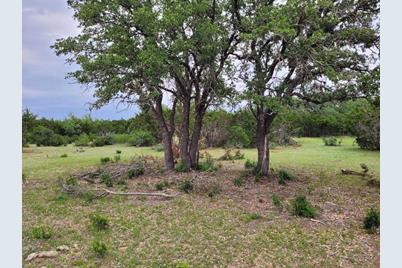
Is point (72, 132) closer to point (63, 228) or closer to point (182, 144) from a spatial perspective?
point (182, 144)

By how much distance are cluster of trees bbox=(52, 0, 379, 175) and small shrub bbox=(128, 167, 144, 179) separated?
2.15 meters

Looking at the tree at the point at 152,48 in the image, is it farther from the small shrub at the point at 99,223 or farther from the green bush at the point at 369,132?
the green bush at the point at 369,132

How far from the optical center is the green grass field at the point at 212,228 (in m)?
5.55

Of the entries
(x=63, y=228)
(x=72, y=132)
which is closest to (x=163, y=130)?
(x=63, y=228)

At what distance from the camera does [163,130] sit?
1232 cm

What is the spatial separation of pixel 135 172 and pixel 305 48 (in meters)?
6.20

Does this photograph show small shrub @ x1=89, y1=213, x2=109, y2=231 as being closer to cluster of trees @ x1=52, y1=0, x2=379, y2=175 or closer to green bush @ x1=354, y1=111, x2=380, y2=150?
cluster of trees @ x1=52, y1=0, x2=379, y2=175

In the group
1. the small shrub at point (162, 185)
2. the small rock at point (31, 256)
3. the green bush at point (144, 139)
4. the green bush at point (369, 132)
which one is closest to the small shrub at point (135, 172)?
the small shrub at point (162, 185)

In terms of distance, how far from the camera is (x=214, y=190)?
941 cm

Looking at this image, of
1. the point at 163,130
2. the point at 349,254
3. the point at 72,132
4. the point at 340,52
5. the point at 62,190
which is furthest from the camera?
the point at 72,132

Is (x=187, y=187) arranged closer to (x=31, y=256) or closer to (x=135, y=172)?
(x=135, y=172)

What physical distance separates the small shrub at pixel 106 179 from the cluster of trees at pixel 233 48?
6.96 ft

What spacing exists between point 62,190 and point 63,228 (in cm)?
302

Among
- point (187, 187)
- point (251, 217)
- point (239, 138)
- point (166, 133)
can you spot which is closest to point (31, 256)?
point (251, 217)
